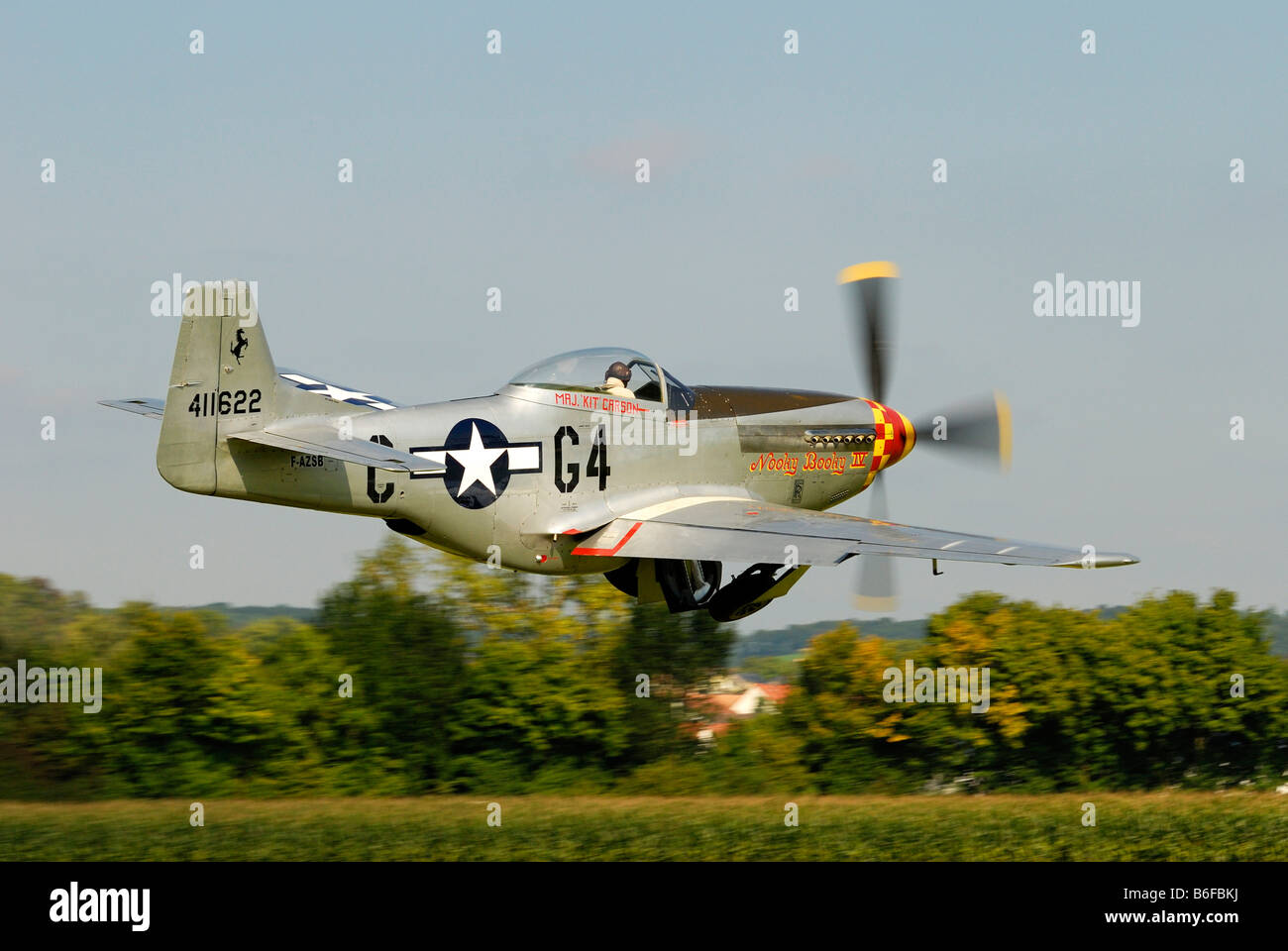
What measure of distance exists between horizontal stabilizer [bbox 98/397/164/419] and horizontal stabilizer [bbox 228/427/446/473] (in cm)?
292

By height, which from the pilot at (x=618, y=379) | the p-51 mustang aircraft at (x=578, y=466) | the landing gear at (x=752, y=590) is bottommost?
the landing gear at (x=752, y=590)

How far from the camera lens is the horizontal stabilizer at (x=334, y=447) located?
12867mm

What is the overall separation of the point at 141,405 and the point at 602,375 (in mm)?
5365

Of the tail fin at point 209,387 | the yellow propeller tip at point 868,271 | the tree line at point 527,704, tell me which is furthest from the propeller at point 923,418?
the tree line at point 527,704

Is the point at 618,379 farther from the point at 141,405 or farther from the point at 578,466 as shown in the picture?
the point at 141,405

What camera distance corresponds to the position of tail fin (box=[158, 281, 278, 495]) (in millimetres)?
13359

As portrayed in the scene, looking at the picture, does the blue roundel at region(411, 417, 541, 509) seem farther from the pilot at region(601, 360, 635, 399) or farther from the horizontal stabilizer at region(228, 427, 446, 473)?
the pilot at region(601, 360, 635, 399)

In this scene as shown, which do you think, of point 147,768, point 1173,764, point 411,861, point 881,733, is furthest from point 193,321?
point 1173,764

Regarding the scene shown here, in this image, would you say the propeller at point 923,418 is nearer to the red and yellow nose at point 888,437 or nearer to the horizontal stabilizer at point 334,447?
the red and yellow nose at point 888,437

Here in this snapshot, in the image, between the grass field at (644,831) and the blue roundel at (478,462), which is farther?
the grass field at (644,831)

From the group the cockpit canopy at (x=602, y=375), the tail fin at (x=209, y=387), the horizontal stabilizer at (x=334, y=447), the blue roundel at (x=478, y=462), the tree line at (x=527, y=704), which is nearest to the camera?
the horizontal stabilizer at (x=334, y=447)

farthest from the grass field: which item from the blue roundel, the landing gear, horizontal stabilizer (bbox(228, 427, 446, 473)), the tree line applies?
the tree line

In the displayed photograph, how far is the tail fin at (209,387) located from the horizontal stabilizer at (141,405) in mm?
2534

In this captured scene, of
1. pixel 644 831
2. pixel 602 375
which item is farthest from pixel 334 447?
pixel 644 831
